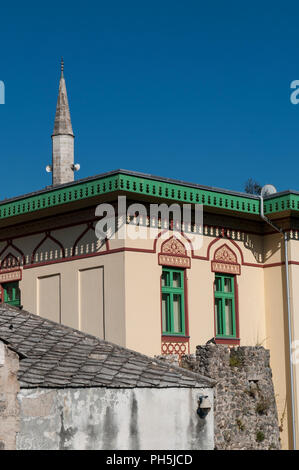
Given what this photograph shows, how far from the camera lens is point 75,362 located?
12820mm

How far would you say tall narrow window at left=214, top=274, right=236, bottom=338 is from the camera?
1909cm

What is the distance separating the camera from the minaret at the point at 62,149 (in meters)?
28.5

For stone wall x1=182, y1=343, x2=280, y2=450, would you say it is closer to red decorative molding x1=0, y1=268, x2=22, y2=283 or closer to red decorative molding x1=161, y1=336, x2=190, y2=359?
red decorative molding x1=161, y1=336, x2=190, y2=359

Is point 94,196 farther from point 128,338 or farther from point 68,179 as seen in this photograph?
point 68,179

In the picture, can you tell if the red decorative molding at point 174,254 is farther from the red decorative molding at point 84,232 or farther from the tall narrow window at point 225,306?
the red decorative molding at point 84,232

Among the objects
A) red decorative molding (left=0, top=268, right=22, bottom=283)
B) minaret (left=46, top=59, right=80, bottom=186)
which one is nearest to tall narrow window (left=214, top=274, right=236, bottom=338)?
red decorative molding (left=0, top=268, right=22, bottom=283)

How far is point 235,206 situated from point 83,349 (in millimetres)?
6299

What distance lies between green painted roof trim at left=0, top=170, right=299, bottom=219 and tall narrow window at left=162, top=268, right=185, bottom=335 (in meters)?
1.67

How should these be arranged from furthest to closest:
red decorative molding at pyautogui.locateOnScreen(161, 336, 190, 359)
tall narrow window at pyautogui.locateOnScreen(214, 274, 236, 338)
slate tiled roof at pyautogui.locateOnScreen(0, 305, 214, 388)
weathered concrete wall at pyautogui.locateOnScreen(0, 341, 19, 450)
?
tall narrow window at pyautogui.locateOnScreen(214, 274, 236, 338), red decorative molding at pyautogui.locateOnScreen(161, 336, 190, 359), slate tiled roof at pyautogui.locateOnScreen(0, 305, 214, 388), weathered concrete wall at pyautogui.locateOnScreen(0, 341, 19, 450)

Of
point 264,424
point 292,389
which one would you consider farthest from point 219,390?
point 292,389

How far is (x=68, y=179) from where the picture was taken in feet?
94.3

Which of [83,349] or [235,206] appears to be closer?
[83,349]

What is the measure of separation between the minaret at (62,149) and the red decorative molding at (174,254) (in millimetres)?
10556
